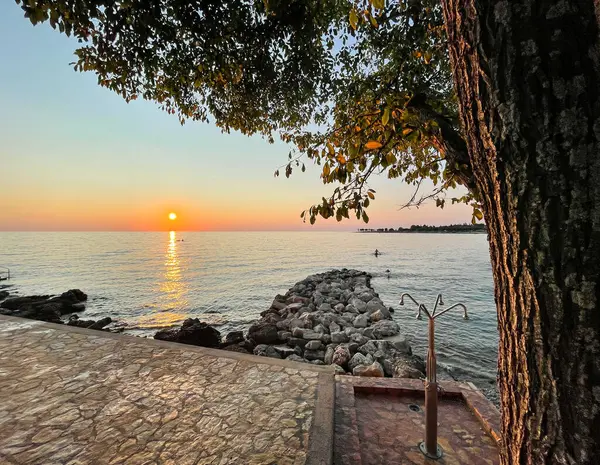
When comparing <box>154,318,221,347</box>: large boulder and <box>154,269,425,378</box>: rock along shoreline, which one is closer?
<box>154,269,425,378</box>: rock along shoreline

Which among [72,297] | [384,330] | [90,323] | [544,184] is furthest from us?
[72,297]

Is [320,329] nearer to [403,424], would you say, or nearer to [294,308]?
[294,308]

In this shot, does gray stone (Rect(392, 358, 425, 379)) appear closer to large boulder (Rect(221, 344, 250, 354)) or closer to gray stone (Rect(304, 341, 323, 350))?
gray stone (Rect(304, 341, 323, 350))

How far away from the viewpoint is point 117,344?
5531mm

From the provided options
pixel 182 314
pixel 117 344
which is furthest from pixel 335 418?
pixel 182 314

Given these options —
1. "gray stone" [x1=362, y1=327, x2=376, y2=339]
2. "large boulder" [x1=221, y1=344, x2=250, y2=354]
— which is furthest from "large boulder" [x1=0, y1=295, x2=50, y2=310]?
"gray stone" [x1=362, y1=327, x2=376, y2=339]

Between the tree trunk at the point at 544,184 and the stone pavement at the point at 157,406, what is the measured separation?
2.30 metres

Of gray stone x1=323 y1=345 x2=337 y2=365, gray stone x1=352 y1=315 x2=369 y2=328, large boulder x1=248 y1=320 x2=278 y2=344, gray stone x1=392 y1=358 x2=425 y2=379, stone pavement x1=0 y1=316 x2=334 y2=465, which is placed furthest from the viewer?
gray stone x1=352 y1=315 x2=369 y2=328

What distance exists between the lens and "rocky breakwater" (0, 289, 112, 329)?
41.3 ft

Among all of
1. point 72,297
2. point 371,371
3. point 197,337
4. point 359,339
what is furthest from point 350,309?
point 72,297

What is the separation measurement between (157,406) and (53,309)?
13971 millimetres

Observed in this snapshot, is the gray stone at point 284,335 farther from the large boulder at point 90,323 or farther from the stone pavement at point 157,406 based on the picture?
the large boulder at point 90,323

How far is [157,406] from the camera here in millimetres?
3680

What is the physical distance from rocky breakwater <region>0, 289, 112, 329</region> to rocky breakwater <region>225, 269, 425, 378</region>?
7221 millimetres
